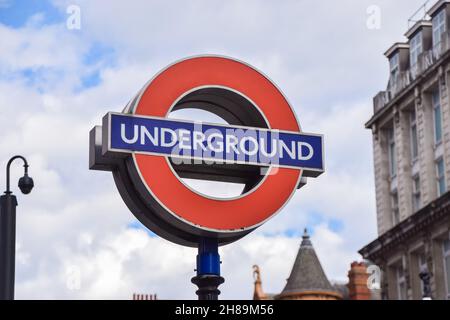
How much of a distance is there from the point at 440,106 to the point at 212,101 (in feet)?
148

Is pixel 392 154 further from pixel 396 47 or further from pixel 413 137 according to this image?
pixel 396 47

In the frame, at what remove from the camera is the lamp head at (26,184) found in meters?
20.9

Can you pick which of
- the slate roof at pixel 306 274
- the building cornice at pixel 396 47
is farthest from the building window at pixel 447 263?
the slate roof at pixel 306 274

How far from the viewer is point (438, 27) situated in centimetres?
5809

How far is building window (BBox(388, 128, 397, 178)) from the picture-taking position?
213 ft

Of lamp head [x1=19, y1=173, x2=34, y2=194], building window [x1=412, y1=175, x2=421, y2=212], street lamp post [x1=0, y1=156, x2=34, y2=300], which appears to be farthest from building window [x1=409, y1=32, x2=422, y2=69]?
street lamp post [x1=0, y1=156, x2=34, y2=300]

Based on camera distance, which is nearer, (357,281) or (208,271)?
(208,271)

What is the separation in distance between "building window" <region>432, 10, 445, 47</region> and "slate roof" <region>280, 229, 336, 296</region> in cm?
1981

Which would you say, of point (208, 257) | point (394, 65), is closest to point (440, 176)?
point (394, 65)

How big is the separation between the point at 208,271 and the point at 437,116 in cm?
4681

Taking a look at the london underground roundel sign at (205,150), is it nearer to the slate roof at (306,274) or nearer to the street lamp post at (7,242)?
the street lamp post at (7,242)

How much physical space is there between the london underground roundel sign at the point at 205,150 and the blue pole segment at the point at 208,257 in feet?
0.36

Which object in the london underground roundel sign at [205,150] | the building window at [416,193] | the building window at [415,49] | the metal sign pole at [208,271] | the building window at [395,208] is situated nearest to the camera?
the london underground roundel sign at [205,150]

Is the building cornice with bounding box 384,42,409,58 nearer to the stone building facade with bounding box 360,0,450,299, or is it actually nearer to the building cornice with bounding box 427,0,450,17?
the stone building facade with bounding box 360,0,450,299
